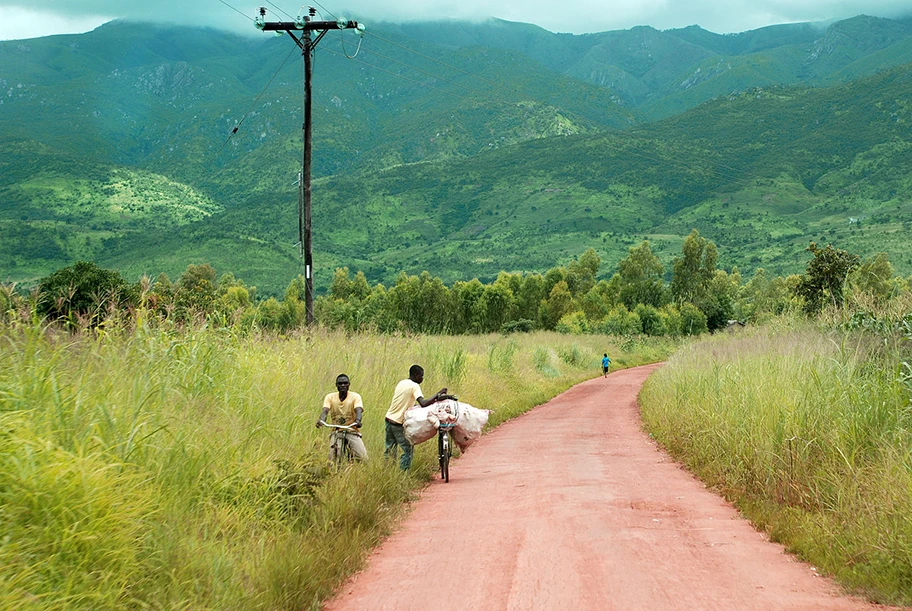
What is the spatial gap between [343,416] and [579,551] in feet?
13.3

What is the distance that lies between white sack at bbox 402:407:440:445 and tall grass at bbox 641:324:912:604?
156 inches

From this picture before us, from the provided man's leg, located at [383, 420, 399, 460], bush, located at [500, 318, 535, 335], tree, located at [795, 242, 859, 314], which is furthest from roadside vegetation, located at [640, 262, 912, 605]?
bush, located at [500, 318, 535, 335]

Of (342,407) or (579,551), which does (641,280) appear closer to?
(342,407)

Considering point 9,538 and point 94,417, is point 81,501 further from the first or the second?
point 94,417

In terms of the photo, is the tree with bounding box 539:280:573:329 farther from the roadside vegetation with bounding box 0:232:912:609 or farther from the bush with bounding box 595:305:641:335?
the roadside vegetation with bounding box 0:232:912:609

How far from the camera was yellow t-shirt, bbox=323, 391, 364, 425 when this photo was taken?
10.6m

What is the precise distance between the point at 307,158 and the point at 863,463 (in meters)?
16.1

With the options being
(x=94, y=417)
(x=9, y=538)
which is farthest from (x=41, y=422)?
(x=9, y=538)

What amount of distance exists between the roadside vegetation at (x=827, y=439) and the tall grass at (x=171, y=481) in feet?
13.9

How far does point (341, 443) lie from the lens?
10.3m

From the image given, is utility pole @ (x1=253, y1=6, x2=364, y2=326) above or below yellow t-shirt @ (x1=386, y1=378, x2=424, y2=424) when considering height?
above

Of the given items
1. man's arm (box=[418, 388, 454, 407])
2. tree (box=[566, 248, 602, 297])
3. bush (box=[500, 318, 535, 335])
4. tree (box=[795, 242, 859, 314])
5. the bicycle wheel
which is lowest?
bush (box=[500, 318, 535, 335])

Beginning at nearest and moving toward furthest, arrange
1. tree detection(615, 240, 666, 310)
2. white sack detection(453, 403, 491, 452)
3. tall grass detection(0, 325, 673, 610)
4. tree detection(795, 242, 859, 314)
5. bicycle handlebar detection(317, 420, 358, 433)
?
tall grass detection(0, 325, 673, 610) → bicycle handlebar detection(317, 420, 358, 433) → white sack detection(453, 403, 491, 452) → tree detection(795, 242, 859, 314) → tree detection(615, 240, 666, 310)

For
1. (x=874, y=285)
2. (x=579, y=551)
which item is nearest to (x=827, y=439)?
(x=579, y=551)
